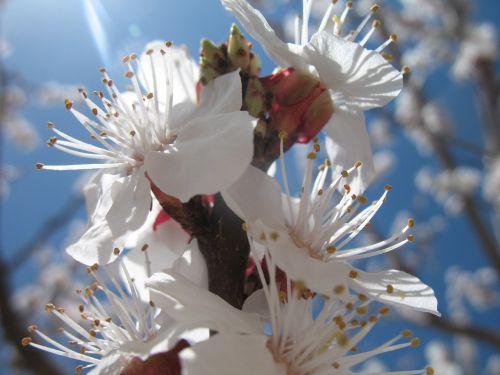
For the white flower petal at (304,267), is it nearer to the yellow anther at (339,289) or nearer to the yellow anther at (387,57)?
the yellow anther at (339,289)

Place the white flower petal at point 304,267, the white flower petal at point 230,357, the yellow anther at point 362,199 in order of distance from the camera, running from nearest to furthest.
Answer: the white flower petal at point 230,357 → the white flower petal at point 304,267 → the yellow anther at point 362,199

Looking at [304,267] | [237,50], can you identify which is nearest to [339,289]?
[304,267]

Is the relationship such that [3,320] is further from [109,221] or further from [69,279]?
[69,279]

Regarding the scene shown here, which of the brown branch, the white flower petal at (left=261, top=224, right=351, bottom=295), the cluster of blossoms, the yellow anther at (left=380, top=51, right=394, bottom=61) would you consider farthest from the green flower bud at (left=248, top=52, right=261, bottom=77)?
the brown branch

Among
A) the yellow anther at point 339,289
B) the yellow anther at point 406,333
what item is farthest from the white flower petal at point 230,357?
the yellow anther at point 406,333

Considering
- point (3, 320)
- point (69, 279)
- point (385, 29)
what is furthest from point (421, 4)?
point (3, 320)

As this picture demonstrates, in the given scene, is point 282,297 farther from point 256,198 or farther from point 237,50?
point 237,50

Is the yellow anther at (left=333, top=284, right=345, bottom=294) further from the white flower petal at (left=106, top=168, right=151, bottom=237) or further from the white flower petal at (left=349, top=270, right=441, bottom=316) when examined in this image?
the white flower petal at (left=106, top=168, right=151, bottom=237)

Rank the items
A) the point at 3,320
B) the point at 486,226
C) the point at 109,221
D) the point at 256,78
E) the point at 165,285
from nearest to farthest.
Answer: the point at 165,285 → the point at 109,221 → the point at 256,78 → the point at 3,320 → the point at 486,226
